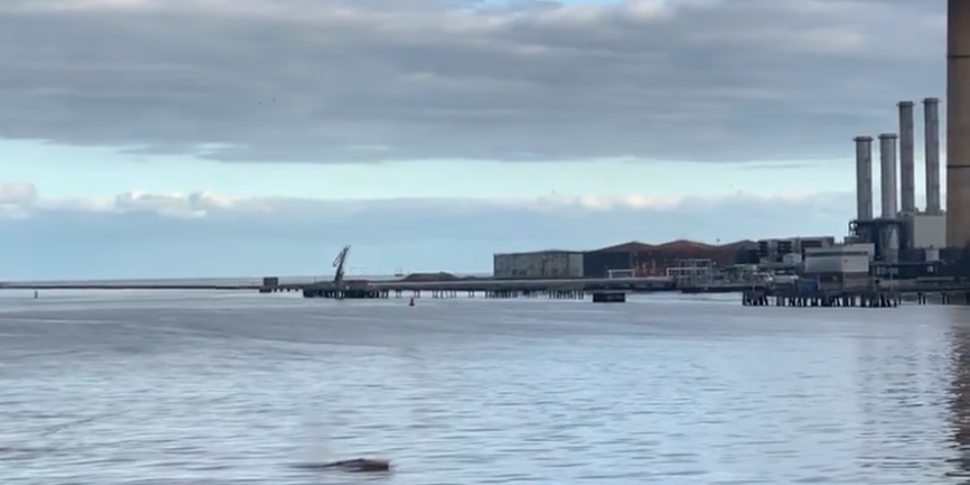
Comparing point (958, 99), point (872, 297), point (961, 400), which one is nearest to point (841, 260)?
point (872, 297)

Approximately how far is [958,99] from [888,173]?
146ft

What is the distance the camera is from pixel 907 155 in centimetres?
17700

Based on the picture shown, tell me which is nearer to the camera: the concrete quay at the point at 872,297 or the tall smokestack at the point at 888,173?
the concrete quay at the point at 872,297

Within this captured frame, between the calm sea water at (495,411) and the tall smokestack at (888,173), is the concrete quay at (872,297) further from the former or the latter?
the calm sea water at (495,411)

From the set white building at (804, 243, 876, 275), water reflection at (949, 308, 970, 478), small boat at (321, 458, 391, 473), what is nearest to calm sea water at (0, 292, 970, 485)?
water reflection at (949, 308, 970, 478)

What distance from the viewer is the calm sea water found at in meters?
29.9

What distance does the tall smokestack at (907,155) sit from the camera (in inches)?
6964

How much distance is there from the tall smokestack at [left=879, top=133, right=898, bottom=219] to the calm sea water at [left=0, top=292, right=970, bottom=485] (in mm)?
105710

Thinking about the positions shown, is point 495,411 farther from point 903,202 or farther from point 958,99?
point 903,202

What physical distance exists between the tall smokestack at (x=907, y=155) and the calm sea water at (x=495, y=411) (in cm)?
9872

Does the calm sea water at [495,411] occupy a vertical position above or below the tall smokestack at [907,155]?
below

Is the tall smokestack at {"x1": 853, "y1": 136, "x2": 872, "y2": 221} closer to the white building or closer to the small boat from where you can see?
the white building

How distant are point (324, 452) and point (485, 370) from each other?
2543 cm

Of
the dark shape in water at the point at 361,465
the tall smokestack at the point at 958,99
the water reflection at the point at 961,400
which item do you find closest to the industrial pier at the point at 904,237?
the tall smokestack at the point at 958,99
